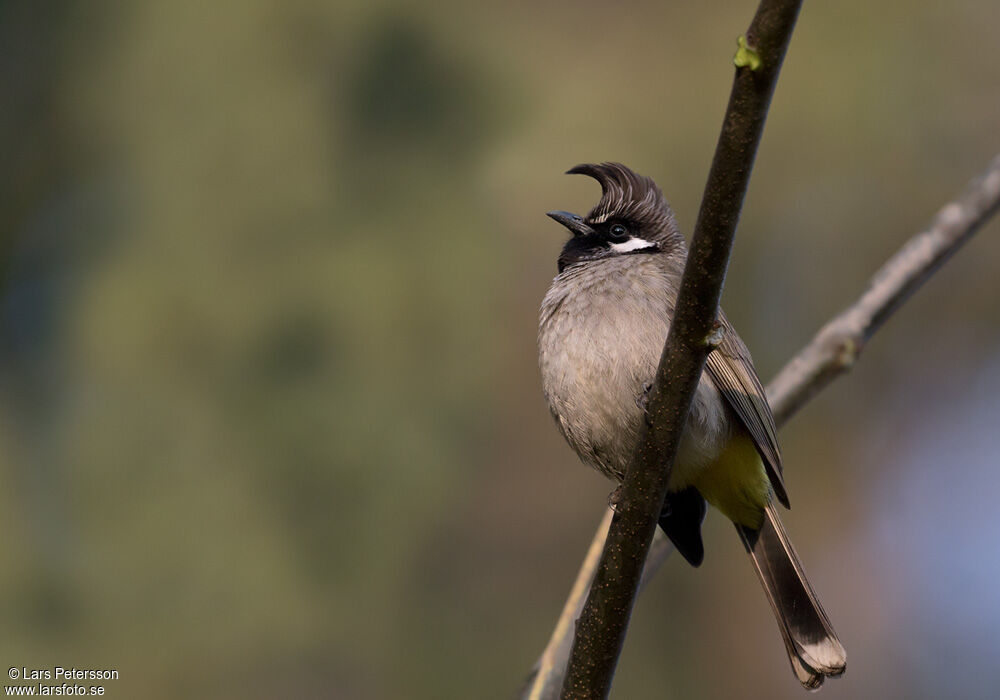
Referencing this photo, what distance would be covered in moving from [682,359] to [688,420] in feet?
3.03

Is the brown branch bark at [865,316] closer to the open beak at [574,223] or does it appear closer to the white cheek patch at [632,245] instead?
the white cheek patch at [632,245]

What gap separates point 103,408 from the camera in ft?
21.7

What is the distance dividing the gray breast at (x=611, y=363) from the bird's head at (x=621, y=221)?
0.31m

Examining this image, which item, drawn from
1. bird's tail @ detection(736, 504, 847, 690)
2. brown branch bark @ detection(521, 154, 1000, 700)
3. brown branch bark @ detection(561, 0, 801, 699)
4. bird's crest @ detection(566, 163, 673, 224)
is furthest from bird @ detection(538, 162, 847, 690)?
brown branch bark @ detection(561, 0, 801, 699)

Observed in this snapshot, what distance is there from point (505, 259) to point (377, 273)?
0.85 metres

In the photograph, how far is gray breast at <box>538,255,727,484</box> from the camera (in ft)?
11.1

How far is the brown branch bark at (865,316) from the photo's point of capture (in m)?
3.15

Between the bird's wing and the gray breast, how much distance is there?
0.05 m

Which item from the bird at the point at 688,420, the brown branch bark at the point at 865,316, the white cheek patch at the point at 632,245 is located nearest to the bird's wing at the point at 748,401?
the bird at the point at 688,420

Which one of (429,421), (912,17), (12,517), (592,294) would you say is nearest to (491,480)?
(429,421)

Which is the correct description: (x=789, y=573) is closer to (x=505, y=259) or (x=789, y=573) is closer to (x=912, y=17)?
(x=505, y=259)

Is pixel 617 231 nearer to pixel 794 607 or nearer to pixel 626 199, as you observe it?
pixel 626 199

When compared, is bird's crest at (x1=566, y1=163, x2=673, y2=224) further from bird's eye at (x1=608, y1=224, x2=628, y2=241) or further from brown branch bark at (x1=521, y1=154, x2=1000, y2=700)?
brown branch bark at (x1=521, y1=154, x2=1000, y2=700)

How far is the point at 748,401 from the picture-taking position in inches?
135
